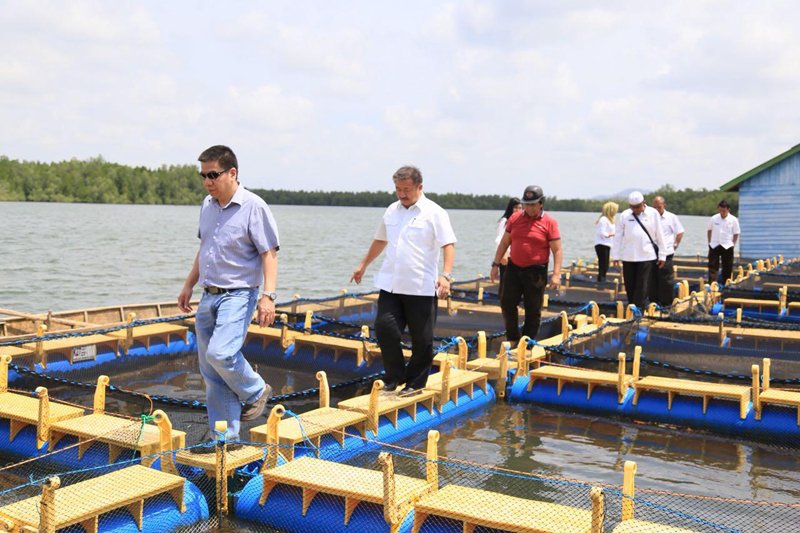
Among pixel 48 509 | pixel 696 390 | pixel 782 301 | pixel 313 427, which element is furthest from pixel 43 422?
pixel 782 301

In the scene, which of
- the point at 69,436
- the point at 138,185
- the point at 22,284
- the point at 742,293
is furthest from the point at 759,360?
the point at 138,185

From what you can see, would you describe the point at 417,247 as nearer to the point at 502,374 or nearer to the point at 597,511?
the point at 502,374

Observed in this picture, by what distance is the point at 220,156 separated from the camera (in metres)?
5.24

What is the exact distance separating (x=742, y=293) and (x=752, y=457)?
8791mm

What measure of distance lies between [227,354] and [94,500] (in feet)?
3.73

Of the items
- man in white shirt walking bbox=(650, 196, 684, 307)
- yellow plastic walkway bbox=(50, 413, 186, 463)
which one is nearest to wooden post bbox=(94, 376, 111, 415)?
yellow plastic walkway bbox=(50, 413, 186, 463)

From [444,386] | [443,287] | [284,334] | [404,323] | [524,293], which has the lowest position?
[444,386]

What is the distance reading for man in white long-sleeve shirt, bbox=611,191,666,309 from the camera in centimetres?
1180

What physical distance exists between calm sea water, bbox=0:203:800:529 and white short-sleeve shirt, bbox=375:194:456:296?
1.44 meters

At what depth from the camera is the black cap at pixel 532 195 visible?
8.61 m

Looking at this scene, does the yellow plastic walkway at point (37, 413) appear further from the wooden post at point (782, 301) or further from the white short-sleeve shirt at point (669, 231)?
the wooden post at point (782, 301)

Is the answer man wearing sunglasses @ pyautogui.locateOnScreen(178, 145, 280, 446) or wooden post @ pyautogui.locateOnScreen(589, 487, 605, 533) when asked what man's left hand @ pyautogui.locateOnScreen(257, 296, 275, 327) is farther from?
wooden post @ pyautogui.locateOnScreen(589, 487, 605, 533)

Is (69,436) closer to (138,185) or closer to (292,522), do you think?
(292,522)

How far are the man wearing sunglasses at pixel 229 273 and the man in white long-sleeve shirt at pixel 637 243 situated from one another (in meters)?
7.73
